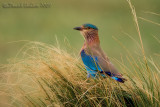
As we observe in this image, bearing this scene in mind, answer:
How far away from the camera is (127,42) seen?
23.9 ft

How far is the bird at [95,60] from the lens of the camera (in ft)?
9.23

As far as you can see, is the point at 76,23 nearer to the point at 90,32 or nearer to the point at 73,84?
the point at 90,32

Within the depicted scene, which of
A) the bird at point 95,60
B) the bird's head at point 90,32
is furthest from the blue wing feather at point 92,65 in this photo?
the bird's head at point 90,32

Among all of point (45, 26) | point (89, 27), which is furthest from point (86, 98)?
point (45, 26)

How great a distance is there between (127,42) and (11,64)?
14.1 feet

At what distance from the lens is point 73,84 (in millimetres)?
2975

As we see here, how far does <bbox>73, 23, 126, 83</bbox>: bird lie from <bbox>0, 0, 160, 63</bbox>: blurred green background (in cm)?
339

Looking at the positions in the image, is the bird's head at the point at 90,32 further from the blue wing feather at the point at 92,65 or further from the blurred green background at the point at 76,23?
the blurred green background at the point at 76,23

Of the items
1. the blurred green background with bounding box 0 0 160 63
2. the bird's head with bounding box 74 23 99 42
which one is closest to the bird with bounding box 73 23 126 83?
the bird's head with bounding box 74 23 99 42

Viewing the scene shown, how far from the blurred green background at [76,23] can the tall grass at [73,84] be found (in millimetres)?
3213

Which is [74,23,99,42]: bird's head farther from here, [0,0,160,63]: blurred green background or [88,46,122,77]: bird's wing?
[0,0,160,63]: blurred green background

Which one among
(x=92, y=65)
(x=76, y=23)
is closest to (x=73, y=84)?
(x=92, y=65)

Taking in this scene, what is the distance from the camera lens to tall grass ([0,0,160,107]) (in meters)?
2.86

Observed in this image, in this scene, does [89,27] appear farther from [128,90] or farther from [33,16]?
[33,16]
